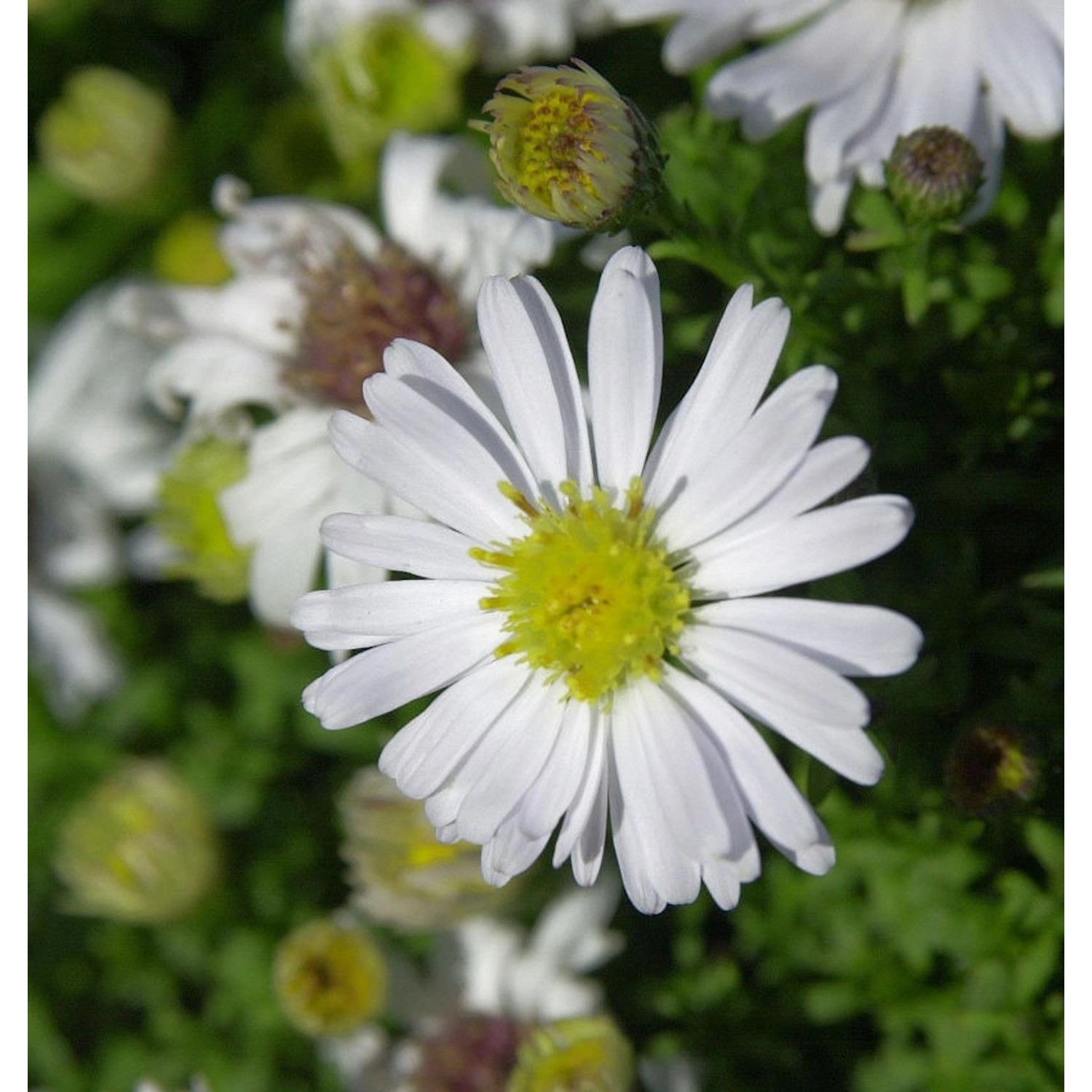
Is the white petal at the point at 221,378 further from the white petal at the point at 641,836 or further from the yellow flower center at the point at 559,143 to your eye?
the white petal at the point at 641,836

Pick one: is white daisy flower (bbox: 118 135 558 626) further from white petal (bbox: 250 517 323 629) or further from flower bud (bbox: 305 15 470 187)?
flower bud (bbox: 305 15 470 187)

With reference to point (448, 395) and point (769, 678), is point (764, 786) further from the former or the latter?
point (448, 395)

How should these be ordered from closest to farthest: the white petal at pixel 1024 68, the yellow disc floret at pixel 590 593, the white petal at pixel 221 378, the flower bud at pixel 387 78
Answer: the yellow disc floret at pixel 590 593 < the white petal at pixel 1024 68 < the white petal at pixel 221 378 < the flower bud at pixel 387 78

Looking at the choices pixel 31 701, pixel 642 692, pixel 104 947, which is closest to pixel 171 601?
pixel 31 701

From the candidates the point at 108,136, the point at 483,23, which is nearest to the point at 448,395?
the point at 483,23

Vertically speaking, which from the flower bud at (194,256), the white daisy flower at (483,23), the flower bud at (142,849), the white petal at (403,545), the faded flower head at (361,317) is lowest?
the flower bud at (142,849)

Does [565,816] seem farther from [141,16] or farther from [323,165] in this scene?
[141,16]

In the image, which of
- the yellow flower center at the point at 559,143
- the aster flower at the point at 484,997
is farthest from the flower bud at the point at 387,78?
the aster flower at the point at 484,997

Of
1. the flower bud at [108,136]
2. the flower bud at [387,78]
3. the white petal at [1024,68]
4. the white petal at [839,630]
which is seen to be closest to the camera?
the white petal at [839,630]
